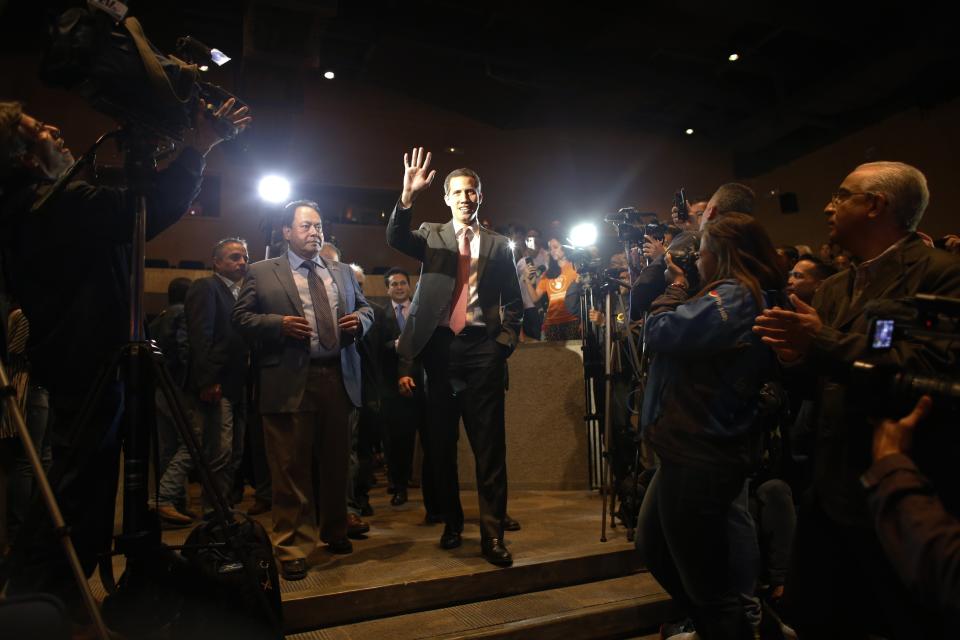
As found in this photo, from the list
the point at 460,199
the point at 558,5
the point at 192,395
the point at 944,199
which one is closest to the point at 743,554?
the point at 460,199

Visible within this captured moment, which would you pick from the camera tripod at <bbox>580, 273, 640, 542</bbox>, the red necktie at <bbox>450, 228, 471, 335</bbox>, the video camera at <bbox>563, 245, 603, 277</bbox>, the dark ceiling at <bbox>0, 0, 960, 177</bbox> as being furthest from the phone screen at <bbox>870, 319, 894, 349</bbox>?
the dark ceiling at <bbox>0, 0, 960, 177</bbox>

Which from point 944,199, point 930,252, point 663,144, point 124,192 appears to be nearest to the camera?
point 930,252

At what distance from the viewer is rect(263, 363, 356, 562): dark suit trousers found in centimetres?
275

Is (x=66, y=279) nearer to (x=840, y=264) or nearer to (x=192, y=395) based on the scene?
(x=192, y=395)

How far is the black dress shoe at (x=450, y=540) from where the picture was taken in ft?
10.0

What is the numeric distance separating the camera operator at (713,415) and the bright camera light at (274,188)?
9.33 metres

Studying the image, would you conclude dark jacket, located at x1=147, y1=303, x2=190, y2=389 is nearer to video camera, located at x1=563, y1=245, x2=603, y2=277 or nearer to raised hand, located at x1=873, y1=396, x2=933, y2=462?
video camera, located at x1=563, y1=245, x2=603, y2=277

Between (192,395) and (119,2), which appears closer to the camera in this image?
(119,2)

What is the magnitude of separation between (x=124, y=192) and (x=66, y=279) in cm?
33

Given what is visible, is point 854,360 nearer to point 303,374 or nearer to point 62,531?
point 62,531

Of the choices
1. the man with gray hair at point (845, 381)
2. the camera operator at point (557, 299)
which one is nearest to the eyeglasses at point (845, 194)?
the man with gray hair at point (845, 381)

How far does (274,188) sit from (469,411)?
8.52 metres

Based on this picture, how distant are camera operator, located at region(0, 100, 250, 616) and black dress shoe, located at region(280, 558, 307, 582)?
84 centimetres

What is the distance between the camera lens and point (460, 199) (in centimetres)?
318
